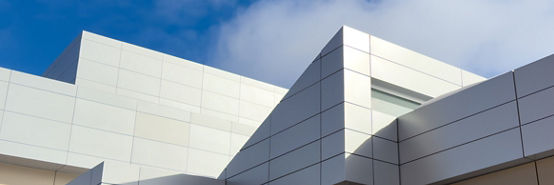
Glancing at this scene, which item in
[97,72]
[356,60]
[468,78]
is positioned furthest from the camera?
[97,72]

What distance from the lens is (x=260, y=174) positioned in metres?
22.2

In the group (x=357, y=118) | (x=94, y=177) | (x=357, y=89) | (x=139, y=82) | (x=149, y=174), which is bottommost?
(x=94, y=177)

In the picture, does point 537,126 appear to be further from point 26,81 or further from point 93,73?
point 93,73

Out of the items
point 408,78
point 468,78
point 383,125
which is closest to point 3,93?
point 383,125

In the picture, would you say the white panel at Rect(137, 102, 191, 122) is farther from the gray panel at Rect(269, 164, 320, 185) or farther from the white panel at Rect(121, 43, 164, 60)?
the gray panel at Rect(269, 164, 320, 185)

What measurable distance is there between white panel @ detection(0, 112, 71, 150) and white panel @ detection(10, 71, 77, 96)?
1.32 metres

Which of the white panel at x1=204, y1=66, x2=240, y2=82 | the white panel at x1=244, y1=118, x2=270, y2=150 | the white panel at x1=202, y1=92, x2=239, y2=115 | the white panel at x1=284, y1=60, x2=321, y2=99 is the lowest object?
the white panel at x1=244, y1=118, x2=270, y2=150

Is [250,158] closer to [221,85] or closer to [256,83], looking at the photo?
[221,85]

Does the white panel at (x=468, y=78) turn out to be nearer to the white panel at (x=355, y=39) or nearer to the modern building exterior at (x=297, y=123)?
the modern building exterior at (x=297, y=123)

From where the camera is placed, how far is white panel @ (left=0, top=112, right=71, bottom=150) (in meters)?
27.6

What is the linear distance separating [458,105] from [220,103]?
19502mm

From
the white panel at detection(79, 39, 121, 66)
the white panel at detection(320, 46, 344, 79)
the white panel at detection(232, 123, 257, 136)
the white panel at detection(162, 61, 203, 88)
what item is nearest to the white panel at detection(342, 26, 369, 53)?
the white panel at detection(320, 46, 344, 79)

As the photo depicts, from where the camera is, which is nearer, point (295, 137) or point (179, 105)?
point (295, 137)

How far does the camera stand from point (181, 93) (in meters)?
35.3
